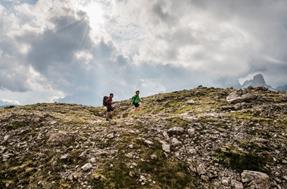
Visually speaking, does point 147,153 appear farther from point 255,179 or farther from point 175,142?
point 255,179

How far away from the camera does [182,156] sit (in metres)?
20.9

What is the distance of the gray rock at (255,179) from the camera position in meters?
18.4

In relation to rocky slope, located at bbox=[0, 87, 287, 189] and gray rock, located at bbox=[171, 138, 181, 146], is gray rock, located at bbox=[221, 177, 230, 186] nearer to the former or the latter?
rocky slope, located at bbox=[0, 87, 287, 189]

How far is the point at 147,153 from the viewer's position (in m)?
20.7

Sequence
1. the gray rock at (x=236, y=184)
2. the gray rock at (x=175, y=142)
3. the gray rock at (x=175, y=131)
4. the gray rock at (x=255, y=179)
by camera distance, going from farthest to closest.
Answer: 1. the gray rock at (x=175, y=131)
2. the gray rock at (x=175, y=142)
3. the gray rock at (x=255, y=179)
4. the gray rock at (x=236, y=184)

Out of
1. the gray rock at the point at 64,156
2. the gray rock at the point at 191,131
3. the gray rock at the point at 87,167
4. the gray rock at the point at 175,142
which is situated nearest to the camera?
the gray rock at the point at 87,167

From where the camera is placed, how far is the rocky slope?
60.5 feet

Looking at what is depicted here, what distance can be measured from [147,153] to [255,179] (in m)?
6.28

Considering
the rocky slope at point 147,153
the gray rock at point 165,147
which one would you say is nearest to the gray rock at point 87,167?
the rocky slope at point 147,153

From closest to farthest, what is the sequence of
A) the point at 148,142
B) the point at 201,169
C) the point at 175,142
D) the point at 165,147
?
the point at 201,169 < the point at 165,147 < the point at 148,142 < the point at 175,142

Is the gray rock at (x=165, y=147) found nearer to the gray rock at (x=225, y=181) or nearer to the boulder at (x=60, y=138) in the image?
the gray rock at (x=225, y=181)

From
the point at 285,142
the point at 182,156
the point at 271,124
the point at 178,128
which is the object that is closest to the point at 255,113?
the point at 271,124

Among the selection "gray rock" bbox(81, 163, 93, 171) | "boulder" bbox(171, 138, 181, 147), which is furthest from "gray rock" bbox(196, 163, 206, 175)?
"gray rock" bbox(81, 163, 93, 171)

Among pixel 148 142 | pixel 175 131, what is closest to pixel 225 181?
pixel 148 142
